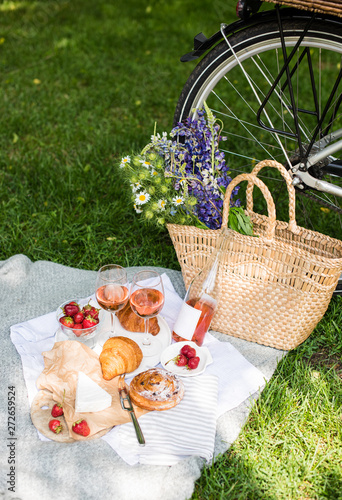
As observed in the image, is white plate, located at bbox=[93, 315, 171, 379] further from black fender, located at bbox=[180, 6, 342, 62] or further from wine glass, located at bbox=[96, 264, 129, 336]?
black fender, located at bbox=[180, 6, 342, 62]

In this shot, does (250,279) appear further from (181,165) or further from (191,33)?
(191,33)

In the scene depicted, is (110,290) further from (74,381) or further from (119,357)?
(74,381)

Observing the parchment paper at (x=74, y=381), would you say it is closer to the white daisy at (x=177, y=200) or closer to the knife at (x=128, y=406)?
the knife at (x=128, y=406)

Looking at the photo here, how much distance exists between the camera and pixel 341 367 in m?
2.33

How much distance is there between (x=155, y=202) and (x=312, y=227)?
129 centimetres

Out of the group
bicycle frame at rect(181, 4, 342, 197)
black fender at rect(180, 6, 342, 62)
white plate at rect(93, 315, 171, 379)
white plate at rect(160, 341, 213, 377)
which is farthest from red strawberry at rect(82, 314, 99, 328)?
black fender at rect(180, 6, 342, 62)

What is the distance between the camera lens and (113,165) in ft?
11.3

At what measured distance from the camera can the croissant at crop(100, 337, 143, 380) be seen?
2016 millimetres

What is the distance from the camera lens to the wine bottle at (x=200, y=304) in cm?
220

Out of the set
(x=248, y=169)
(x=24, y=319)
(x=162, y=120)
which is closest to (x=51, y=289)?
(x=24, y=319)

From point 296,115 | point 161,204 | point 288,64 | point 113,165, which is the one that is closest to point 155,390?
point 161,204

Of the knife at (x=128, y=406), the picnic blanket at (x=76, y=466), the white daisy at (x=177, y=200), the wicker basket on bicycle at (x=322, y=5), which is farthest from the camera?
the white daisy at (x=177, y=200)

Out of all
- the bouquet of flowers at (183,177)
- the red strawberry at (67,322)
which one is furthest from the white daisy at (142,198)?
the red strawberry at (67,322)

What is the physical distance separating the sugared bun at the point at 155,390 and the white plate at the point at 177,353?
0.08m
